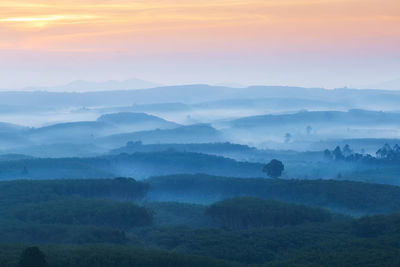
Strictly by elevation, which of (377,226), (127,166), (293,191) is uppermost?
(127,166)

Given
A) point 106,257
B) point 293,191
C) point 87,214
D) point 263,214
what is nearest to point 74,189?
point 87,214

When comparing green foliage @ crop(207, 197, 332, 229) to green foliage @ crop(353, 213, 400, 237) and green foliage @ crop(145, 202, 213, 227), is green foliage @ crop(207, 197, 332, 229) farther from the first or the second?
green foliage @ crop(353, 213, 400, 237)

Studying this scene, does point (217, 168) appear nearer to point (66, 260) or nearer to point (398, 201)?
point (398, 201)

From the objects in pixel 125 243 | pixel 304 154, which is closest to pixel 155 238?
pixel 125 243

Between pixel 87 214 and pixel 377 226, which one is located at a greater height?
pixel 87 214

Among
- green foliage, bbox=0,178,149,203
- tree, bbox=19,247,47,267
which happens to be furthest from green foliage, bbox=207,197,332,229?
tree, bbox=19,247,47,267

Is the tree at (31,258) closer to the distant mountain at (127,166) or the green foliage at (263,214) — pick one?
the green foliage at (263,214)

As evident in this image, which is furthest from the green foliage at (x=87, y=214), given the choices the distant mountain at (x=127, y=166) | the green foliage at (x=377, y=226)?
the distant mountain at (x=127, y=166)

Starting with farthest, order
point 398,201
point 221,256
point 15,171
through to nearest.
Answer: point 15,171, point 398,201, point 221,256

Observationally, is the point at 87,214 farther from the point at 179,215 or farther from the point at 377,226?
the point at 377,226
